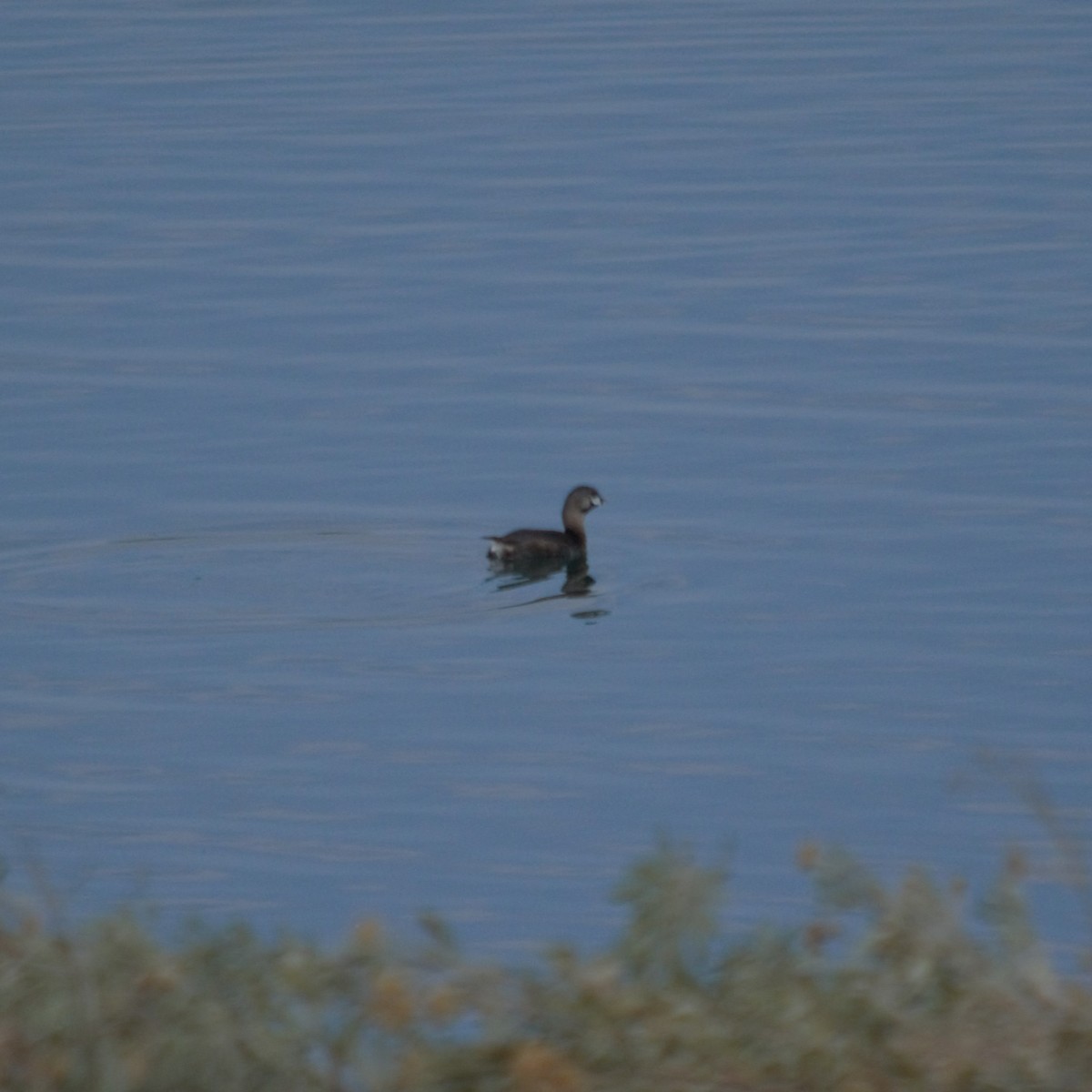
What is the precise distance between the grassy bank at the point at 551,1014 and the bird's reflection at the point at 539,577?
957 cm

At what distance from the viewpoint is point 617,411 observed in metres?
19.5

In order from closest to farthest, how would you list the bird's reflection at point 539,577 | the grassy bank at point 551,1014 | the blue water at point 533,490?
the grassy bank at point 551,1014 < the blue water at point 533,490 < the bird's reflection at point 539,577

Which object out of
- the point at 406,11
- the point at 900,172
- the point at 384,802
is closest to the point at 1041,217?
the point at 900,172

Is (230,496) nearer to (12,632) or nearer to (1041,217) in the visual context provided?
(12,632)

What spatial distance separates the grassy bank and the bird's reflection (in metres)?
9.57

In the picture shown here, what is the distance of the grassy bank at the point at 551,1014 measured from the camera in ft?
→ 15.6

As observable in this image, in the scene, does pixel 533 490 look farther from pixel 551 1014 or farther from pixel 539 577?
pixel 551 1014

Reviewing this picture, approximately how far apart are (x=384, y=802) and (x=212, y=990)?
6157mm

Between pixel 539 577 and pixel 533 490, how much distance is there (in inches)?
97.4

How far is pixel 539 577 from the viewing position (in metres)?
14.9

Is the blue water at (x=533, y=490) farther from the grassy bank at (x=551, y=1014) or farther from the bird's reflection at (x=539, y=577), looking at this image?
the grassy bank at (x=551, y=1014)

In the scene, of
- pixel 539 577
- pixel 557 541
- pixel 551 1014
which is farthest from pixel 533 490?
pixel 551 1014

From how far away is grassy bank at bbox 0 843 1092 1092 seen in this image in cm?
477

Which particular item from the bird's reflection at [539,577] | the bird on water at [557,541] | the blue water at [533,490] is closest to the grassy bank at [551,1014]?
the blue water at [533,490]
